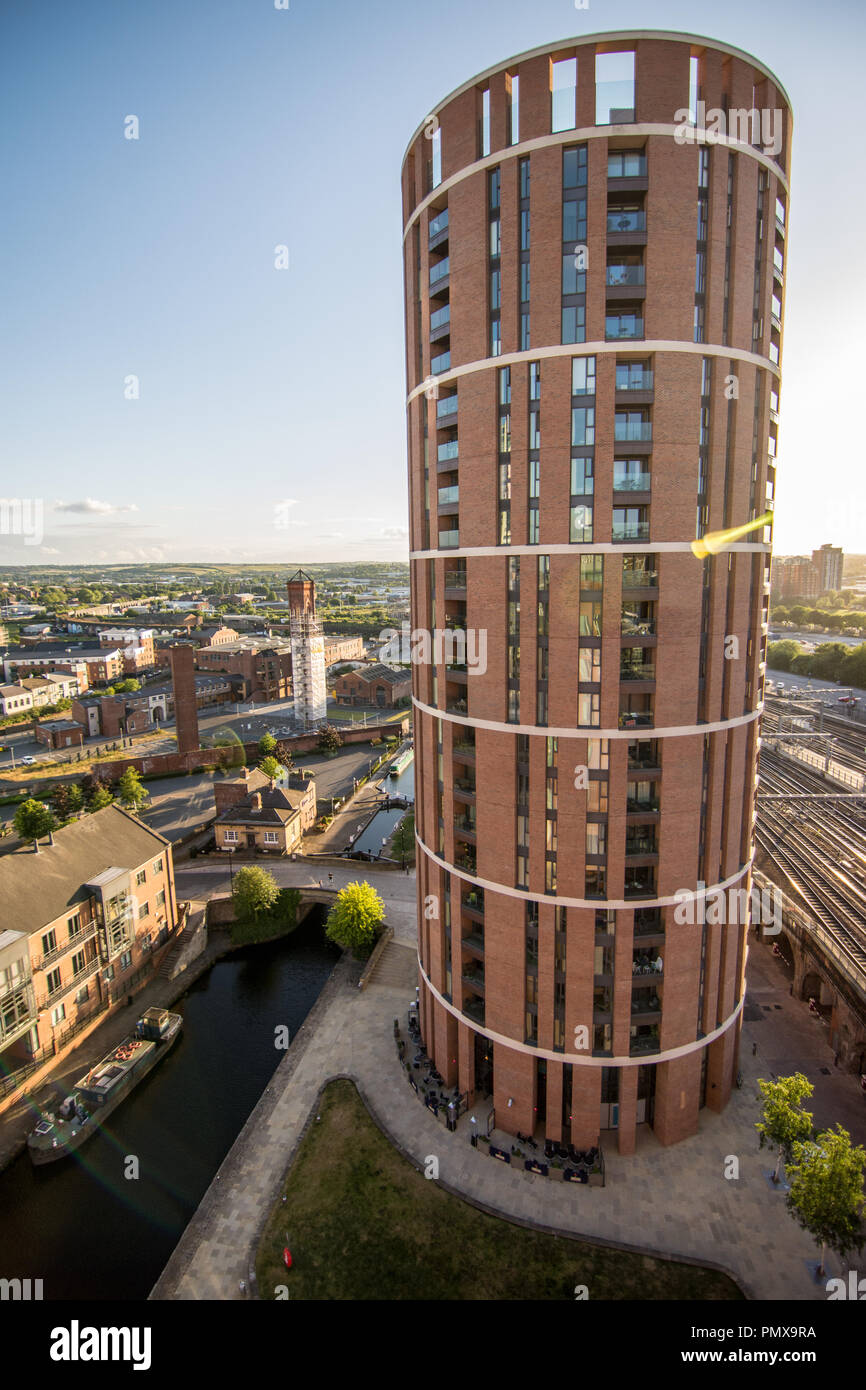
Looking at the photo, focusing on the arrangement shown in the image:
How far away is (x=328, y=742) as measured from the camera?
291 ft

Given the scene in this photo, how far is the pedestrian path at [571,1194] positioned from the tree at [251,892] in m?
15.2

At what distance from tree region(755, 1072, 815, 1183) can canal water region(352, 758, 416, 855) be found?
3357 cm

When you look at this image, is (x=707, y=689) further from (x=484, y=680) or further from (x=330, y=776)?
(x=330, y=776)

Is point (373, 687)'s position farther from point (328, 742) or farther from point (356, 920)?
point (356, 920)

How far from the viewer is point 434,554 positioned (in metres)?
27.2

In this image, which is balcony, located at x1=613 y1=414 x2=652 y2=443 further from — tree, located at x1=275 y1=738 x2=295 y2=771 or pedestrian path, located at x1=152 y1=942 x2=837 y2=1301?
tree, located at x1=275 y1=738 x2=295 y2=771

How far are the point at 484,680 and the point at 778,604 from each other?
189 m

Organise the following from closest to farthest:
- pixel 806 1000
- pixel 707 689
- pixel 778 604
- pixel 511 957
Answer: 1. pixel 707 689
2. pixel 511 957
3. pixel 806 1000
4. pixel 778 604

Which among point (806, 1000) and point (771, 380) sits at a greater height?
point (771, 380)

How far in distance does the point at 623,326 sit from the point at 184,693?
235 ft

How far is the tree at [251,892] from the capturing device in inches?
1780

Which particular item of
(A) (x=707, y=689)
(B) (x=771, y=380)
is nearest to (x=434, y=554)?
(A) (x=707, y=689)

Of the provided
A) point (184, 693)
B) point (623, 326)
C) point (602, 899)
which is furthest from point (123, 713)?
point (623, 326)

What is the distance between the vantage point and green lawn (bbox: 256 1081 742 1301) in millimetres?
20844
